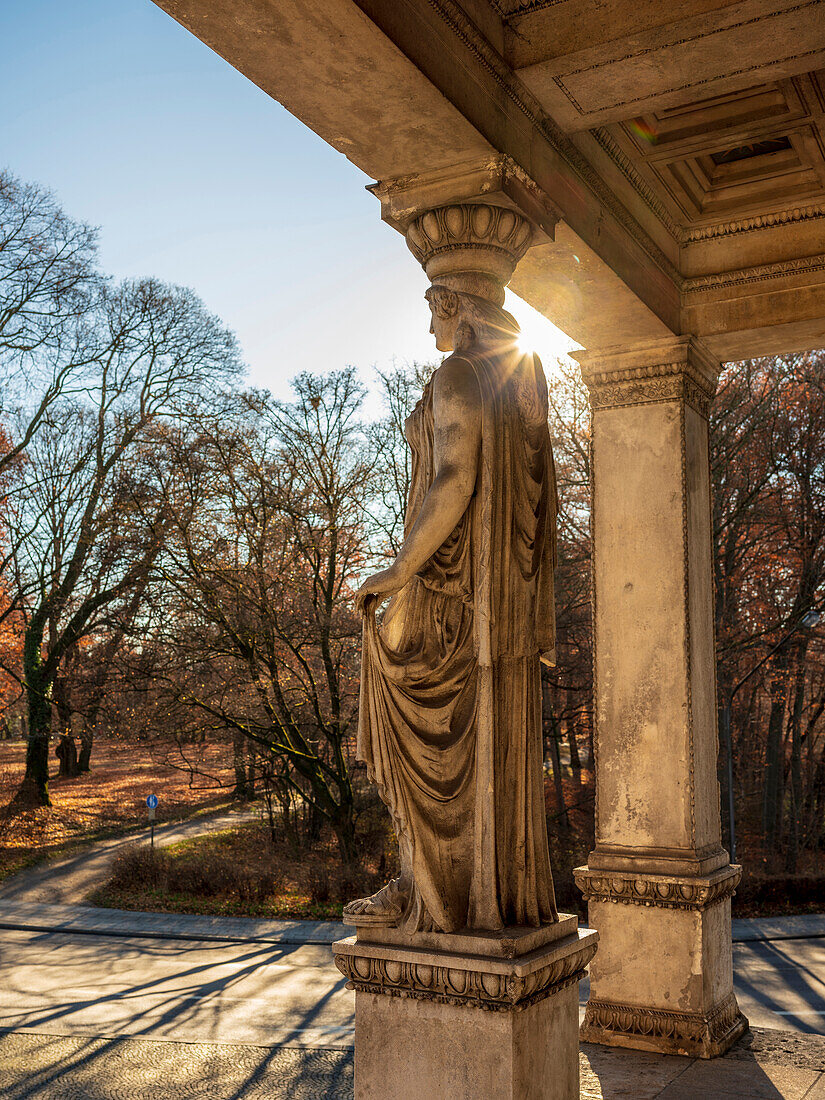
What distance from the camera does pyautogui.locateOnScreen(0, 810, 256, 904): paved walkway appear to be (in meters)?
17.5

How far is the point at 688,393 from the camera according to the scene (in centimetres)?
644

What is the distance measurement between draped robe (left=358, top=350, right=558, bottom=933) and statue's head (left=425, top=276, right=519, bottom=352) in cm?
8

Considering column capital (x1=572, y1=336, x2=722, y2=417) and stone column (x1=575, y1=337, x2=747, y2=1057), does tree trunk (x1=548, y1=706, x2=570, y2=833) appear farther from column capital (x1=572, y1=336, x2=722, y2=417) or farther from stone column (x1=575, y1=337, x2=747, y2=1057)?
column capital (x1=572, y1=336, x2=722, y2=417)

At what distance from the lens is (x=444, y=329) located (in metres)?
3.88

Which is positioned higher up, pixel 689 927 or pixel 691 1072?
pixel 689 927

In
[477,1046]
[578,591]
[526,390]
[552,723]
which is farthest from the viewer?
[552,723]

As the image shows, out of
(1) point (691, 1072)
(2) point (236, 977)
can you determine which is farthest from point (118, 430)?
(1) point (691, 1072)

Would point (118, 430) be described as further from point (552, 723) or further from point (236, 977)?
point (236, 977)

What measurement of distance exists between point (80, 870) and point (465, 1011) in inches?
700

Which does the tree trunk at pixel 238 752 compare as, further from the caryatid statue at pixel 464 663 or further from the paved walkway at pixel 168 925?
the caryatid statue at pixel 464 663

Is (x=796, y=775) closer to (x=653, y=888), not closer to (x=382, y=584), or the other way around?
(x=653, y=888)

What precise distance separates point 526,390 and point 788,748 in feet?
74.2

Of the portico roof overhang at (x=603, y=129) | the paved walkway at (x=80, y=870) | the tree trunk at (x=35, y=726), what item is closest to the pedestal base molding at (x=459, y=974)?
the portico roof overhang at (x=603, y=129)

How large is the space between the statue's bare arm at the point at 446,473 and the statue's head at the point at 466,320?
6.2 inches
